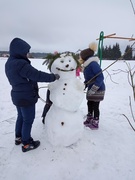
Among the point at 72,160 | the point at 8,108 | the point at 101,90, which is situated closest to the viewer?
the point at 72,160

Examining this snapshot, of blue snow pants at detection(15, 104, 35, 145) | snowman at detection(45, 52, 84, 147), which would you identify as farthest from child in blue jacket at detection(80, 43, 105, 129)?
blue snow pants at detection(15, 104, 35, 145)

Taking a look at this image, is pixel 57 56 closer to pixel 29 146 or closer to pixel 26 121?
pixel 26 121

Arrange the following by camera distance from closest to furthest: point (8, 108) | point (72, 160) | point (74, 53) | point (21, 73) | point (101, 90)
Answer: point (21, 73), point (72, 160), point (74, 53), point (101, 90), point (8, 108)

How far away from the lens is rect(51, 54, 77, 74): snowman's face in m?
2.12

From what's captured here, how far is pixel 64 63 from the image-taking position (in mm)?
2117

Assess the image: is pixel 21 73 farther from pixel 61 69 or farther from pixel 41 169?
pixel 41 169

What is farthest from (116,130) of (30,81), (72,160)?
(30,81)

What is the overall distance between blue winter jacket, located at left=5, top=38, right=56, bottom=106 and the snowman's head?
17 centimetres

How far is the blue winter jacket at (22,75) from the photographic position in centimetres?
193

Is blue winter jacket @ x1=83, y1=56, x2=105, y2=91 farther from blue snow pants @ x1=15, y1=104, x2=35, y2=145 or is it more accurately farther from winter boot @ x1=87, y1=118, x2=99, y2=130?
blue snow pants @ x1=15, y1=104, x2=35, y2=145

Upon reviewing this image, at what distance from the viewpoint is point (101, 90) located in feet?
9.20

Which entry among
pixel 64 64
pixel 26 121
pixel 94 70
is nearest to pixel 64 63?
pixel 64 64

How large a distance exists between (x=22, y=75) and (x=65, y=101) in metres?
0.60

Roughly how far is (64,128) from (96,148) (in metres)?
0.54
